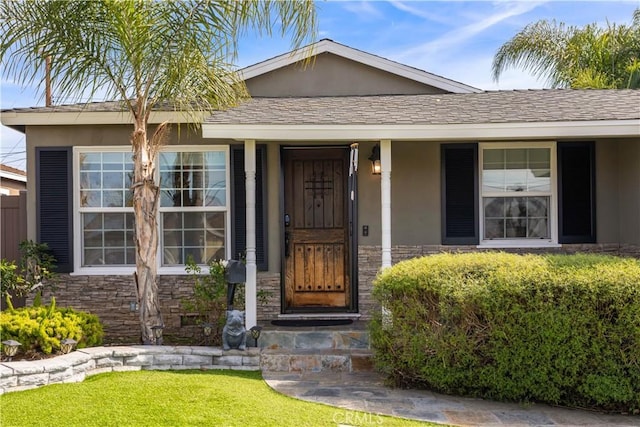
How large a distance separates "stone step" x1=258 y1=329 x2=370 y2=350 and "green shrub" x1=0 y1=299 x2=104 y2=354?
1855 millimetres

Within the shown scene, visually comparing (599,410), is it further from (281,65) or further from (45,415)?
(281,65)

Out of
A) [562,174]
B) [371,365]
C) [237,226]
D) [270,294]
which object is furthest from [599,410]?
[237,226]

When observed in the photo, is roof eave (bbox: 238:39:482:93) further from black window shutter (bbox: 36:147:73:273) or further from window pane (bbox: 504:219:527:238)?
black window shutter (bbox: 36:147:73:273)

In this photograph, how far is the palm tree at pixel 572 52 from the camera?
12820 mm

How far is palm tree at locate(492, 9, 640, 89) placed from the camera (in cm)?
1282

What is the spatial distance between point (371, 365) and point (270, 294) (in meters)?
1.74

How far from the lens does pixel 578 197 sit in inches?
254

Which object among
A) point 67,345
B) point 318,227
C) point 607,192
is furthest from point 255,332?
point 607,192

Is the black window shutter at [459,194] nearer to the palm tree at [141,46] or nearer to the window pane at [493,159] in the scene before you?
the window pane at [493,159]

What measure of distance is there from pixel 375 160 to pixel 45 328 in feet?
13.7

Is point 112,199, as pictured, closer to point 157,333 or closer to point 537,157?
point 157,333

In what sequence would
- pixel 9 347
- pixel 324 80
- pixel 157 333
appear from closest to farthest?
1. pixel 9 347
2. pixel 157 333
3. pixel 324 80

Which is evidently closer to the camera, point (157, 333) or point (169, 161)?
point (157, 333)

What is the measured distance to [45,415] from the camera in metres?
3.69
